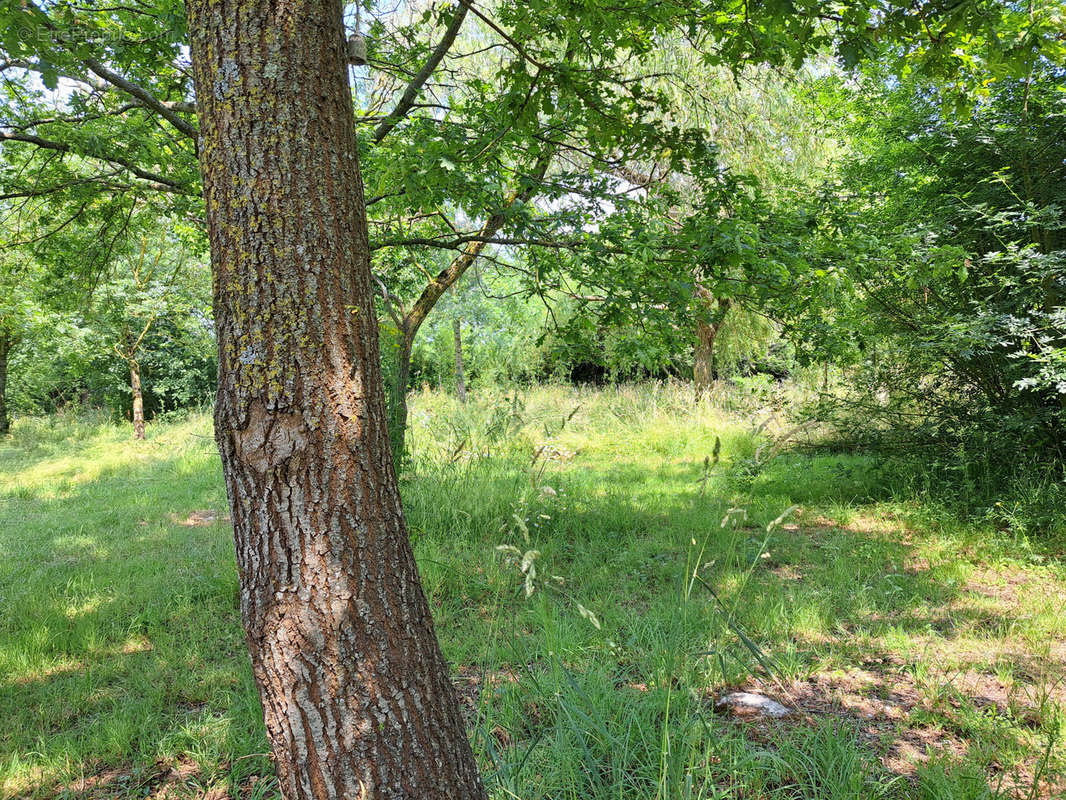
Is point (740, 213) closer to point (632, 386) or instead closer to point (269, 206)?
point (269, 206)

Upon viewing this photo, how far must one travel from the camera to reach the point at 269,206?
1.55 meters

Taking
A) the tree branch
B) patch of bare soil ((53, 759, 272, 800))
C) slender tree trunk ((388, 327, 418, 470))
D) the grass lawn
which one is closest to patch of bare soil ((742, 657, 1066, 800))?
the grass lawn

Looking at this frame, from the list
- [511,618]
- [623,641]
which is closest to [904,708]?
[623,641]

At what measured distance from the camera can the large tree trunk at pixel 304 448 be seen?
1.50m

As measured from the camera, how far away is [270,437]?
60.5 inches

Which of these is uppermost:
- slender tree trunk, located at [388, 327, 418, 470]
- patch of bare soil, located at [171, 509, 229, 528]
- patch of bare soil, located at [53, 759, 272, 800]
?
slender tree trunk, located at [388, 327, 418, 470]

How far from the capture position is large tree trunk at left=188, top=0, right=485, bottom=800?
150cm

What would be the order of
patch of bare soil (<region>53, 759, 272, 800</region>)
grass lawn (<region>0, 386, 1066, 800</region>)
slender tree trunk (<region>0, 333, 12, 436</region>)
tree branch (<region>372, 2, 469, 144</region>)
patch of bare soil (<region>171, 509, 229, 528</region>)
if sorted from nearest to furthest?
grass lawn (<region>0, 386, 1066, 800</region>) < patch of bare soil (<region>53, 759, 272, 800</region>) < tree branch (<region>372, 2, 469, 144</region>) < patch of bare soil (<region>171, 509, 229, 528</region>) < slender tree trunk (<region>0, 333, 12, 436</region>)

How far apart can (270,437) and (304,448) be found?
91mm

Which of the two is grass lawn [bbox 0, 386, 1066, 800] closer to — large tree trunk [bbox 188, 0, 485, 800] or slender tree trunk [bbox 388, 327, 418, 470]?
large tree trunk [bbox 188, 0, 485, 800]

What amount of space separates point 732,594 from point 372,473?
2780 millimetres

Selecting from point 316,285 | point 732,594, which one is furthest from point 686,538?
point 316,285

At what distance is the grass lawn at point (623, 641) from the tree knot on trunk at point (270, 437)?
0.60m

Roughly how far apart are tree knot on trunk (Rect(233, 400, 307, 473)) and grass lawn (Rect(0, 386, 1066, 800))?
1.97ft
